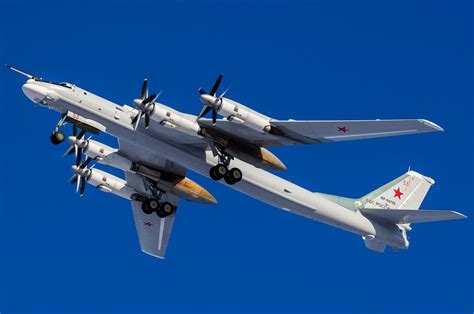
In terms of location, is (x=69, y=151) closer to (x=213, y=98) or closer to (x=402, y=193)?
(x=213, y=98)

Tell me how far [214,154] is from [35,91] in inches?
266

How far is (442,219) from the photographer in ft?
104

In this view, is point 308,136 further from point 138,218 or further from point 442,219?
point 138,218

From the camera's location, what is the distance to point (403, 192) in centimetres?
3741

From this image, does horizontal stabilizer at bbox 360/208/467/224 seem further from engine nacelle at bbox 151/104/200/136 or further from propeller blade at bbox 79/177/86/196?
propeller blade at bbox 79/177/86/196

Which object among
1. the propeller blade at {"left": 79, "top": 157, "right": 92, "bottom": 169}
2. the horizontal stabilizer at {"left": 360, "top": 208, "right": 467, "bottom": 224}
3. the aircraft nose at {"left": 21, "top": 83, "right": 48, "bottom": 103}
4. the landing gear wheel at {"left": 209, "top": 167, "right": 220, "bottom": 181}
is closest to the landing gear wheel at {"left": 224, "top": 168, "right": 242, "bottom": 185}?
the landing gear wheel at {"left": 209, "top": 167, "right": 220, "bottom": 181}

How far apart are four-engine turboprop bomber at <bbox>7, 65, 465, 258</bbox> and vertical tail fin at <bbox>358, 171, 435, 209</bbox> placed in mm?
45

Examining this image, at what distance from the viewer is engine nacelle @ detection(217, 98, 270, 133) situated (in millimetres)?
28625

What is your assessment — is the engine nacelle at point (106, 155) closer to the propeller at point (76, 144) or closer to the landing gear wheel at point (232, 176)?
the propeller at point (76, 144)

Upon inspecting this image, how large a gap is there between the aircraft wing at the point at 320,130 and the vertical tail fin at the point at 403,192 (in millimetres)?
7294

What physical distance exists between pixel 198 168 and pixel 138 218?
25.9 ft

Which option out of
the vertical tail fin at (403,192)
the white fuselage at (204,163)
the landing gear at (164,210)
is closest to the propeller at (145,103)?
the white fuselage at (204,163)

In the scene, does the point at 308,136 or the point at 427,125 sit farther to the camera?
the point at 308,136

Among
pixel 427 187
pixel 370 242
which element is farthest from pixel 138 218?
pixel 427 187
